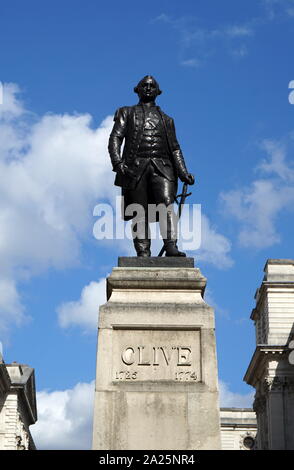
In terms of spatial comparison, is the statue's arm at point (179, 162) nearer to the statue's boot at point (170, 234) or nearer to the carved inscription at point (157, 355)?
the statue's boot at point (170, 234)

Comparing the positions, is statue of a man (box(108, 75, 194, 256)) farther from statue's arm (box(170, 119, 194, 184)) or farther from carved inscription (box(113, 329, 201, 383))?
carved inscription (box(113, 329, 201, 383))

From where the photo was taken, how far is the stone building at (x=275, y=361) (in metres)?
57.8

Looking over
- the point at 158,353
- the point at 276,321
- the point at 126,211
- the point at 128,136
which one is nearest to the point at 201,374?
the point at 158,353

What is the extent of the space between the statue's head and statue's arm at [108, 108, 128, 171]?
0.43 m

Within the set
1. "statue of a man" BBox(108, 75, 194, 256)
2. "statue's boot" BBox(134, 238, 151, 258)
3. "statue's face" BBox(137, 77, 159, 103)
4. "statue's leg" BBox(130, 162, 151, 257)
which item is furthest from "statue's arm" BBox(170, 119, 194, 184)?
"statue's boot" BBox(134, 238, 151, 258)

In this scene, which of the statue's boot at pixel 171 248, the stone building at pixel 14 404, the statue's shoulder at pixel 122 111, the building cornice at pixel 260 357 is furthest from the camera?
the stone building at pixel 14 404

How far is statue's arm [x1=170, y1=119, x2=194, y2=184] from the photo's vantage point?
43.4 feet

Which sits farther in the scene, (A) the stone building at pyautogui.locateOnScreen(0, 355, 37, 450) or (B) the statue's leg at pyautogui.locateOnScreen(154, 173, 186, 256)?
(A) the stone building at pyautogui.locateOnScreen(0, 355, 37, 450)

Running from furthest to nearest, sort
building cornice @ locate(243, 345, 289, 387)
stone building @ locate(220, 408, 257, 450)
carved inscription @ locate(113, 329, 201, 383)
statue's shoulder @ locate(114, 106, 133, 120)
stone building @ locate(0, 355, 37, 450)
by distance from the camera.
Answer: stone building @ locate(220, 408, 257, 450) < stone building @ locate(0, 355, 37, 450) < building cornice @ locate(243, 345, 289, 387) < statue's shoulder @ locate(114, 106, 133, 120) < carved inscription @ locate(113, 329, 201, 383)

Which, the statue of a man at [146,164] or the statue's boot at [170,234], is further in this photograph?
the statue of a man at [146,164]

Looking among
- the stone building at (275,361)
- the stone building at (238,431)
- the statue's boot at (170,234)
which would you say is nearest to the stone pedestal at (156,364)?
the statue's boot at (170,234)

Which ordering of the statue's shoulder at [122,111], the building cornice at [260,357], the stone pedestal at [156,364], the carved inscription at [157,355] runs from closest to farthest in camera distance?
the stone pedestal at [156,364]
the carved inscription at [157,355]
the statue's shoulder at [122,111]
the building cornice at [260,357]

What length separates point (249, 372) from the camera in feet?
212

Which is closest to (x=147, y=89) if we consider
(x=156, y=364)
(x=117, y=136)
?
(x=117, y=136)
